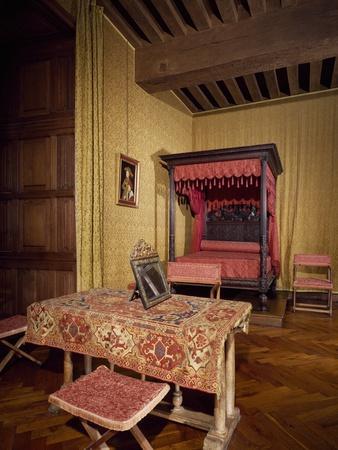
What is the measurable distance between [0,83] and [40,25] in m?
0.87

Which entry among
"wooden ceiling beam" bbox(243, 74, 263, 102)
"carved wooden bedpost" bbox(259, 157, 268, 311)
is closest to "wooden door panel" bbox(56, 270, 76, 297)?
"carved wooden bedpost" bbox(259, 157, 268, 311)

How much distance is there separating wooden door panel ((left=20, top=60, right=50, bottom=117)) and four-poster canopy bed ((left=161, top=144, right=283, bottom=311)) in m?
1.90

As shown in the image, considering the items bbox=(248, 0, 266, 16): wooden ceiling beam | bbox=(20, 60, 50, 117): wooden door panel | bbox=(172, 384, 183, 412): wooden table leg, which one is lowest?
bbox=(172, 384, 183, 412): wooden table leg

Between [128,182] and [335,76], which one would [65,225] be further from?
[335,76]

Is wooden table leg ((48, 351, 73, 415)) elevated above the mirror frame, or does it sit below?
below

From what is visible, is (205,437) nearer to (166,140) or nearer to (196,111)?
(166,140)

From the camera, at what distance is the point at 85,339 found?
172cm

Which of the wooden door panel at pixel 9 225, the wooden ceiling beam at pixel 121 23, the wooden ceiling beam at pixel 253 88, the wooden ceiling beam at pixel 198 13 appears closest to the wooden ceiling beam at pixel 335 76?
the wooden ceiling beam at pixel 253 88

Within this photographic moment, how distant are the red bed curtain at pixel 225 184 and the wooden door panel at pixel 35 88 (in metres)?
2.09

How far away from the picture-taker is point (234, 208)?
607 cm

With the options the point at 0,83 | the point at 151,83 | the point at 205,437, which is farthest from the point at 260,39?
the point at 205,437

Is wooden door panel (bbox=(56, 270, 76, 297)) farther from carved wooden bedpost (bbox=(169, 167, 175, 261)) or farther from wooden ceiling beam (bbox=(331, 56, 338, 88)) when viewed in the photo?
wooden ceiling beam (bbox=(331, 56, 338, 88))

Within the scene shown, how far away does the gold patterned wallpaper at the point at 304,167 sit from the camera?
5.53m

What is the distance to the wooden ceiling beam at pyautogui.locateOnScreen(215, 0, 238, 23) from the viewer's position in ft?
11.7
